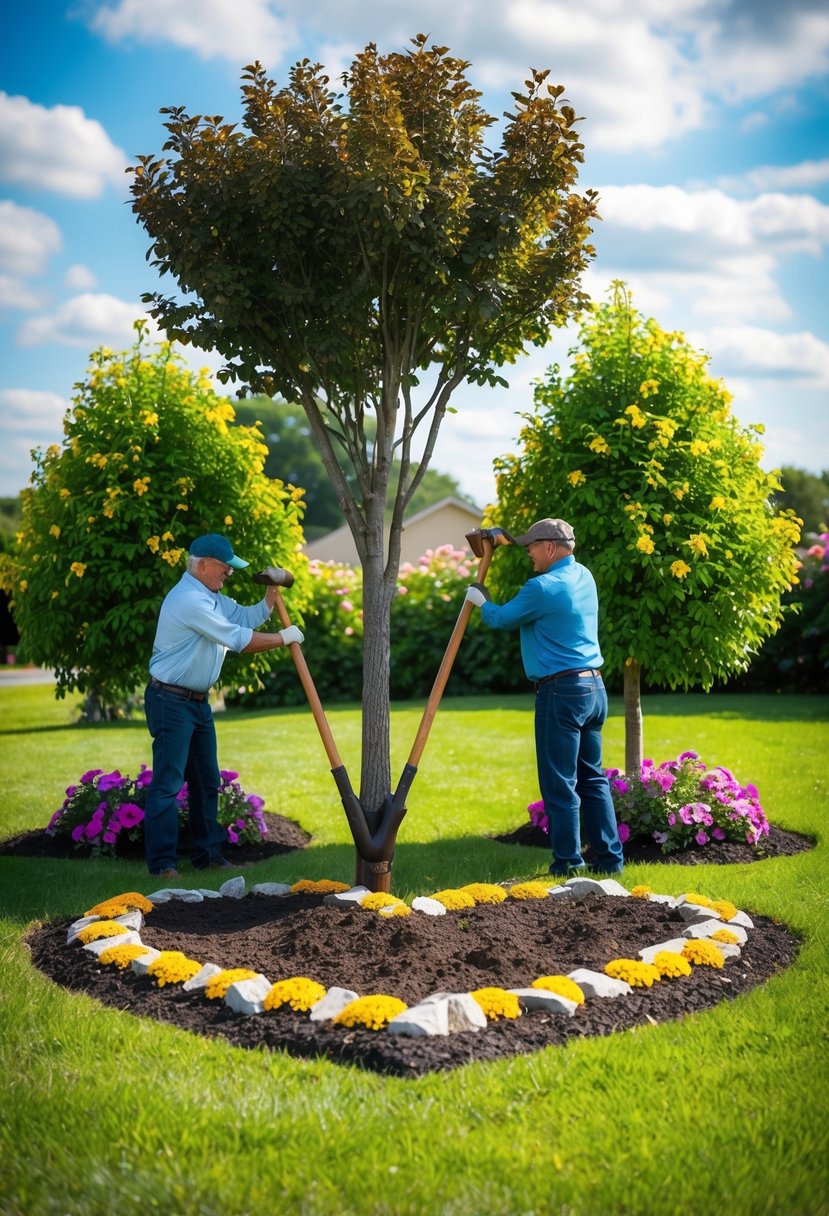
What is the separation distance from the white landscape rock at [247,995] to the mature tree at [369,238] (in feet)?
5.50

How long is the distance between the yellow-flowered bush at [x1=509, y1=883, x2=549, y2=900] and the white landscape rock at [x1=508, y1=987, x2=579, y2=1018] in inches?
52.2

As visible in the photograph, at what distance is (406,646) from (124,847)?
9.77 meters

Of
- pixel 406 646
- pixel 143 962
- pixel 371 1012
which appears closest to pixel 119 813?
pixel 143 962

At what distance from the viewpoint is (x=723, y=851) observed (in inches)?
254

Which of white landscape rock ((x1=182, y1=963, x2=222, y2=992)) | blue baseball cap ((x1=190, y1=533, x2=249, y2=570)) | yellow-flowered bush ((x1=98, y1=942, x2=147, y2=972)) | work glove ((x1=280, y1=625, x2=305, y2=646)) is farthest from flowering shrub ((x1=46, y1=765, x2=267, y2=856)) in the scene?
white landscape rock ((x1=182, y1=963, x2=222, y2=992))

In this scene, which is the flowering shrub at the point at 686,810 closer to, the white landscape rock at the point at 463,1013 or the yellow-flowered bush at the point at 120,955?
the white landscape rock at the point at 463,1013

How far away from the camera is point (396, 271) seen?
5.54 metres

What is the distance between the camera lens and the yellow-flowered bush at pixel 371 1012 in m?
3.62

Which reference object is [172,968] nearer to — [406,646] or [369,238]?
[369,238]

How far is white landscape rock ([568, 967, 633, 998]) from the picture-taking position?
3.92m

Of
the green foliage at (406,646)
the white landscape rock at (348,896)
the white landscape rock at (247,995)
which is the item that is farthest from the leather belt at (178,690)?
the green foliage at (406,646)

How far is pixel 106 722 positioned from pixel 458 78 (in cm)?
1242

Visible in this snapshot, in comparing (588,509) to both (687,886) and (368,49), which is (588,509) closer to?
(687,886)

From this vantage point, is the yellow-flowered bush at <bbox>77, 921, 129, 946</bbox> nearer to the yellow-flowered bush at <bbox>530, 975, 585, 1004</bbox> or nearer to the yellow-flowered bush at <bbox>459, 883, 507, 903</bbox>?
the yellow-flowered bush at <bbox>459, 883, 507, 903</bbox>
